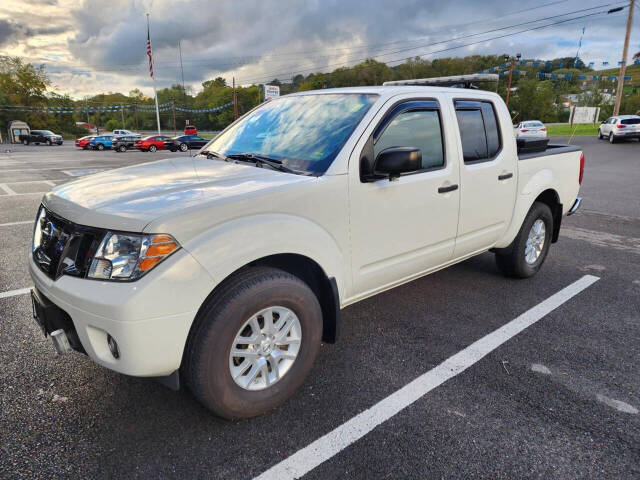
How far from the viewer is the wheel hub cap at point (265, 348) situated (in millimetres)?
2305

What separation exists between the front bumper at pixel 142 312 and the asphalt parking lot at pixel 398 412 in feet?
1.74

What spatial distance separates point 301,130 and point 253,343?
1528mm

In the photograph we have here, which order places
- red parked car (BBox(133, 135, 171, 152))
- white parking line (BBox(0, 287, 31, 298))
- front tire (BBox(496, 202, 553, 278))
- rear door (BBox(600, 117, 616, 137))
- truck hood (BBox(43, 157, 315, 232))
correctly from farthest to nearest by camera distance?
red parked car (BBox(133, 135, 171, 152)) < rear door (BBox(600, 117, 616, 137)) < front tire (BBox(496, 202, 553, 278)) < white parking line (BBox(0, 287, 31, 298)) < truck hood (BBox(43, 157, 315, 232))

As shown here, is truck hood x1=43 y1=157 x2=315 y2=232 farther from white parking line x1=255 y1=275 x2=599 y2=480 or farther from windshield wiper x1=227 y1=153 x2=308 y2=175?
white parking line x1=255 y1=275 x2=599 y2=480

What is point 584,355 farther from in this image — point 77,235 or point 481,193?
point 77,235

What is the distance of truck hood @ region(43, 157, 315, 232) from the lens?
81.1 inches

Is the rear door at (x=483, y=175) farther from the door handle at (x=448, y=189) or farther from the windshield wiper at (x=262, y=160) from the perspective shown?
the windshield wiper at (x=262, y=160)

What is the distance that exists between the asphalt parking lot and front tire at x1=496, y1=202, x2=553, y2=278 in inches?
17.0

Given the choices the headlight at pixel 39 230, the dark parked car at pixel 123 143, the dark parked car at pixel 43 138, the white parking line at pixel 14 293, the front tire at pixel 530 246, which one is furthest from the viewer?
the dark parked car at pixel 43 138

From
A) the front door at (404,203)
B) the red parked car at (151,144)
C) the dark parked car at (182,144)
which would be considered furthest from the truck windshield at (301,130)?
the red parked car at (151,144)

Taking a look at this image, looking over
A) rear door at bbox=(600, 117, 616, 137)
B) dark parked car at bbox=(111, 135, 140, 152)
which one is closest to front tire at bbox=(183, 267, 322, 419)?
rear door at bbox=(600, 117, 616, 137)

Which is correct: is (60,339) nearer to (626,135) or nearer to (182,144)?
(626,135)

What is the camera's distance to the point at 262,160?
2936 mm

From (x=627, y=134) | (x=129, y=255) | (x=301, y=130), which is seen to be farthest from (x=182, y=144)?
(x=129, y=255)
